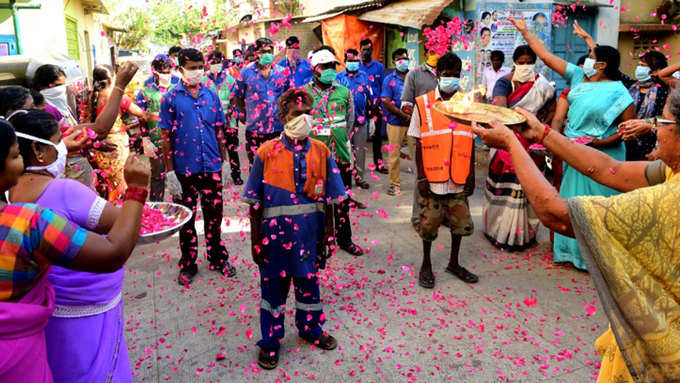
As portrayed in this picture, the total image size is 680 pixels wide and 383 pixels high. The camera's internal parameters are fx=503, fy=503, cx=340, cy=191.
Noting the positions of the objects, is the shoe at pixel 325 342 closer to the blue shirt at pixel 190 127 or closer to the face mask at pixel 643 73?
the blue shirt at pixel 190 127

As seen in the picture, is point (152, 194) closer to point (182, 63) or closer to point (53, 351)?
point (182, 63)

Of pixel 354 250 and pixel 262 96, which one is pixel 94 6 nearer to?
pixel 262 96

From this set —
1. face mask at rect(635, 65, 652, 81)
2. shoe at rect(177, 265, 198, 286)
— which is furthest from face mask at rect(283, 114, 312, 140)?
face mask at rect(635, 65, 652, 81)

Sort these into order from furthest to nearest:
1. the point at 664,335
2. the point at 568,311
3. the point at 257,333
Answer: the point at 568,311, the point at 257,333, the point at 664,335

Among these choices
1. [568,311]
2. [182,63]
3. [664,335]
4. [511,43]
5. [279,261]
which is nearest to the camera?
[664,335]

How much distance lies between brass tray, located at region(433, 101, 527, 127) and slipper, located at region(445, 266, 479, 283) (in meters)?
2.66

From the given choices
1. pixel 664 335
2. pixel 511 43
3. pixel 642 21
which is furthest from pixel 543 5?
pixel 664 335

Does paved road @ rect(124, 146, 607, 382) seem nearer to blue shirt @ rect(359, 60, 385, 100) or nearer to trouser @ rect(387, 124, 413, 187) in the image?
trouser @ rect(387, 124, 413, 187)

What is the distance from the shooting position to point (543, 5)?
10.6m

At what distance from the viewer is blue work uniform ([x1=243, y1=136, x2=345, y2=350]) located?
11.9ft

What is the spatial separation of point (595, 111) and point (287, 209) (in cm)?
349

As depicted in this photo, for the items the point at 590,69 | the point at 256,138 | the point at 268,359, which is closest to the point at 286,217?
the point at 268,359

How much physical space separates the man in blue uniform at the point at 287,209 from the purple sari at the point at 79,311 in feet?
4.39

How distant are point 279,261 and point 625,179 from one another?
2267mm
